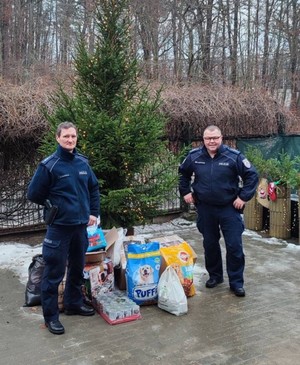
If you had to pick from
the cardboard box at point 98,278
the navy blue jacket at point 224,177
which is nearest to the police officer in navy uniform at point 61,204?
the cardboard box at point 98,278

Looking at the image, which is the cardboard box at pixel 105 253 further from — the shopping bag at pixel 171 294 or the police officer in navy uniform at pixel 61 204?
the shopping bag at pixel 171 294

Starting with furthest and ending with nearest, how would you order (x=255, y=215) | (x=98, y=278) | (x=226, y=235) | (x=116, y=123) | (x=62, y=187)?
(x=255, y=215), (x=116, y=123), (x=226, y=235), (x=98, y=278), (x=62, y=187)

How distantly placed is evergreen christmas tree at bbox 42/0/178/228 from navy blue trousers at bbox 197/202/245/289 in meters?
0.98

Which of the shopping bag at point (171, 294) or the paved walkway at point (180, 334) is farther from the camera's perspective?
the shopping bag at point (171, 294)

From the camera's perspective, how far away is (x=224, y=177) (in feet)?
13.8

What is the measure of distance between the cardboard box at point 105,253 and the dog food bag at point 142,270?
33 cm

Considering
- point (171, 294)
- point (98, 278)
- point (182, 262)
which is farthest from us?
point (182, 262)

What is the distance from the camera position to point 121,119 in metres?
4.94

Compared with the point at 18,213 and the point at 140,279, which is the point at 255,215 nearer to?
the point at 140,279

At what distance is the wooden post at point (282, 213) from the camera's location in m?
6.65

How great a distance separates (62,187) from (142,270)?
3.86 ft

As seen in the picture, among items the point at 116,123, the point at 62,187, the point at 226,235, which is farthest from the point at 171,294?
the point at 116,123

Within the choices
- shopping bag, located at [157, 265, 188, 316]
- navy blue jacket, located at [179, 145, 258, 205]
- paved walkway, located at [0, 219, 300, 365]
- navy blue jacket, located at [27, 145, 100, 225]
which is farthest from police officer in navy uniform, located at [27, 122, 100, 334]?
navy blue jacket, located at [179, 145, 258, 205]

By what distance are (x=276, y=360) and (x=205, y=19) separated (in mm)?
17049
